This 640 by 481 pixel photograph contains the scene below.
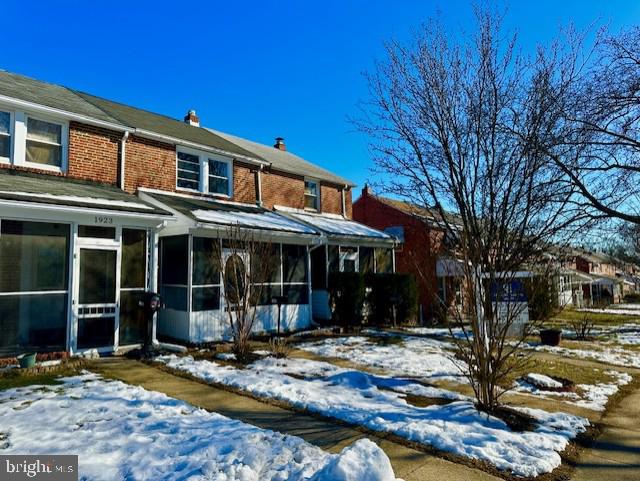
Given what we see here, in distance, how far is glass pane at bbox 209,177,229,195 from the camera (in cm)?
1410

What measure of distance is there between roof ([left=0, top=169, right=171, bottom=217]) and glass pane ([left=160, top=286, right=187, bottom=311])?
7.24 ft

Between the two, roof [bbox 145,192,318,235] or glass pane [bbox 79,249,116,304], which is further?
roof [bbox 145,192,318,235]

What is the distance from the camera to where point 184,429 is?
4.68 m

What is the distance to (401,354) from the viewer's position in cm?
973

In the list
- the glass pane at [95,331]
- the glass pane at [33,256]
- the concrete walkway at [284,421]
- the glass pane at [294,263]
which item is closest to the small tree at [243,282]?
the concrete walkway at [284,421]

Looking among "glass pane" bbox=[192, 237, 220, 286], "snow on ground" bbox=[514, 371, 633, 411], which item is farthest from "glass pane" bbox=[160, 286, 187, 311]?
"snow on ground" bbox=[514, 371, 633, 411]

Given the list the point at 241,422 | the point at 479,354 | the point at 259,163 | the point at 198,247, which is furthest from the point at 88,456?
the point at 259,163

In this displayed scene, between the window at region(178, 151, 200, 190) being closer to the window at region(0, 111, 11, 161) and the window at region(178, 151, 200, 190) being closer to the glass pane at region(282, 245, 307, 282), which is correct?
the glass pane at region(282, 245, 307, 282)

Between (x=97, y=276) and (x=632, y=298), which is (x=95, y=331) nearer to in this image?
(x=97, y=276)

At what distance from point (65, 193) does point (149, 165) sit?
12.3 feet

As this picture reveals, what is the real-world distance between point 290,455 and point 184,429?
4.75 ft

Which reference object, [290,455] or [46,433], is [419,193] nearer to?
[290,455]

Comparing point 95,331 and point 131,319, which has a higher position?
point 131,319

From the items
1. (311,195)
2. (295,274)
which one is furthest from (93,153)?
(311,195)
